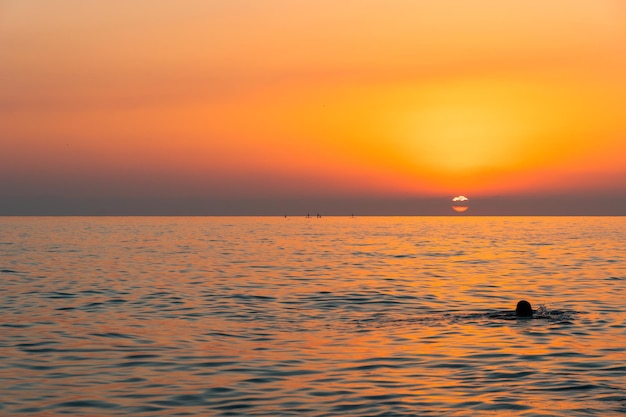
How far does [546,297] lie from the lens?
1592 inches

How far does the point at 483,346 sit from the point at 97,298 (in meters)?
21.0

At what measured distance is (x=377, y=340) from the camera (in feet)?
87.4

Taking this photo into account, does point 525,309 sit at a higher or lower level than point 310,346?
higher

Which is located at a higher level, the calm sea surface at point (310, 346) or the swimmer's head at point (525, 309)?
the swimmer's head at point (525, 309)

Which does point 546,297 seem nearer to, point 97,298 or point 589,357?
point 589,357

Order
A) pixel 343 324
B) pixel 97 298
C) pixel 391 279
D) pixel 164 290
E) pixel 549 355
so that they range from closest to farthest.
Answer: pixel 549 355 < pixel 343 324 < pixel 97 298 < pixel 164 290 < pixel 391 279

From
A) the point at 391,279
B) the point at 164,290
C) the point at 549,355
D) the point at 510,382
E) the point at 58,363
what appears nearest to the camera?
the point at 510,382

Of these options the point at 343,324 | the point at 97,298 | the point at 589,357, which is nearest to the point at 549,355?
the point at 589,357

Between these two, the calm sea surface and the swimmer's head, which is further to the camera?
the swimmer's head

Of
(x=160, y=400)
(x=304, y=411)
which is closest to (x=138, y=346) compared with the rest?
(x=160, y=400)

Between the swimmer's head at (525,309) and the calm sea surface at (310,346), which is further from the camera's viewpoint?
the swimmer's head at (525,309)

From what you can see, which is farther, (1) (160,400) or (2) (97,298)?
(2) (97,298)

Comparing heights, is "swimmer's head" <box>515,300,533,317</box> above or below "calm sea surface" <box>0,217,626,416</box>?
above

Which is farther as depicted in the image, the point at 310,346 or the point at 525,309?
the point at 525,309
